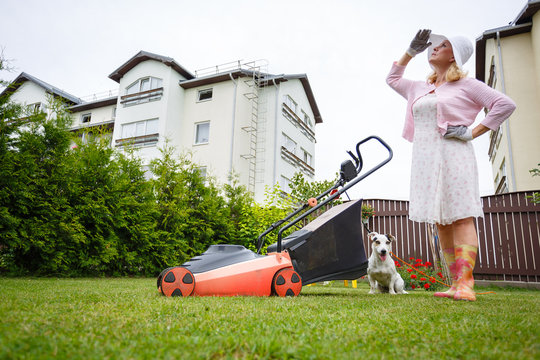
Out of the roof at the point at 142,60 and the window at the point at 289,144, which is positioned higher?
the roof at the point at 142,60

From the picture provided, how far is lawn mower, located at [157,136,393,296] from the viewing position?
110 inches

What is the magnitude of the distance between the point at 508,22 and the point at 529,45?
1058mm

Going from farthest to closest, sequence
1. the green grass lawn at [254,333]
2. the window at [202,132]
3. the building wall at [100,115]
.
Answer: the building wall at [100,115] < the window at [202,132] < the green grass lawn at [254,333]

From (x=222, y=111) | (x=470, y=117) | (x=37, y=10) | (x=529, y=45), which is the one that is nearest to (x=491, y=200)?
(x=470, y=117)

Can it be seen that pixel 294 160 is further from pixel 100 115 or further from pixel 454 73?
pixel 454 73

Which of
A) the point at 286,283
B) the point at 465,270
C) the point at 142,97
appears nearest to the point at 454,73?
the point at 465,270

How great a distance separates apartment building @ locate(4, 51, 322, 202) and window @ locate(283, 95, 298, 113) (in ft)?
0.16

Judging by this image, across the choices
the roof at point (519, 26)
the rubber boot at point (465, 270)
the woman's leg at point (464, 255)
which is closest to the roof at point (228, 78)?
the roof at point (519, 26)

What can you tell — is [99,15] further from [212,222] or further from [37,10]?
[212,222]

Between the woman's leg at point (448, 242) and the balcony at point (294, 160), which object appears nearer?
the woman's leg at point (448, 242)

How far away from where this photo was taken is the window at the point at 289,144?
1736 cm

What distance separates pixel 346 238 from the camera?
341cm

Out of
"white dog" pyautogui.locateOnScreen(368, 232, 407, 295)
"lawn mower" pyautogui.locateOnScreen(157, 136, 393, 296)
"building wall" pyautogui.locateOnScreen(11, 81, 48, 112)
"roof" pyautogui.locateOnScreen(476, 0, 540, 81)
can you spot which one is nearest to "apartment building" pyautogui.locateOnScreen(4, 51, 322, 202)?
"building wall" pyautogui.locateOnScreen(11, 81, 48, 112)

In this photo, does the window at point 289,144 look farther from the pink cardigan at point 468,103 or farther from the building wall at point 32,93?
the building wall at point 32,93
